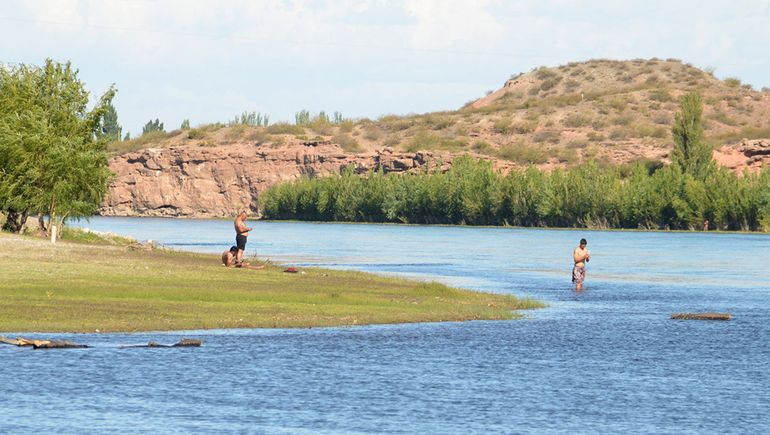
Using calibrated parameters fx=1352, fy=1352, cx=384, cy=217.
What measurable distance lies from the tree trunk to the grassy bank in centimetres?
2435

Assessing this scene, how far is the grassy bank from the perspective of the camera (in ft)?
113

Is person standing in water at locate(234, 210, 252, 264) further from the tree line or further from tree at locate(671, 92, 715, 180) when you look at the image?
tree at locate(671, 92, 715, 180)

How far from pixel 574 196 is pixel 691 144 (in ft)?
46.8

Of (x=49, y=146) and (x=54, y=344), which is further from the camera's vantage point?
(x=49, y=146)

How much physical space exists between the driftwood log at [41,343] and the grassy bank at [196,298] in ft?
9.15

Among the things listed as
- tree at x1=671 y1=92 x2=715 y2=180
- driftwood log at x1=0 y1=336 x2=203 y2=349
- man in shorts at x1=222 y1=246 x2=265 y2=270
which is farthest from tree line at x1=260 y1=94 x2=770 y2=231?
driftwood log at x1=0 y1=336 x2=203 y2=349

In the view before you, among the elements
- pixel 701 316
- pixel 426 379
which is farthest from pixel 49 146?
pixel 426 379

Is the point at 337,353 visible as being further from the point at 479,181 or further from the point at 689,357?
the point at 479,181

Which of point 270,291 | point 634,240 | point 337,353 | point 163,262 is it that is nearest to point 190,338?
point 337,353

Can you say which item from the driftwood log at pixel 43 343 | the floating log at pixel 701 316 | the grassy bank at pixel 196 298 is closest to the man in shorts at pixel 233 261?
the grassy bank at pixel 196 298

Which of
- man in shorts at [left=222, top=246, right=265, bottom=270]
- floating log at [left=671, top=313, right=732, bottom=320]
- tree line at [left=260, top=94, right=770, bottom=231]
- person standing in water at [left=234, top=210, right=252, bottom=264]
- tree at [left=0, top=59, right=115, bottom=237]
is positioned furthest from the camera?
tree line at [left=260, top=94, right=770, bottom=231]

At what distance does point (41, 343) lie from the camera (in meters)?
29.0

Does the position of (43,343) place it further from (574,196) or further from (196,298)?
(574,196)

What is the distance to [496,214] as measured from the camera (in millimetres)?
160875
